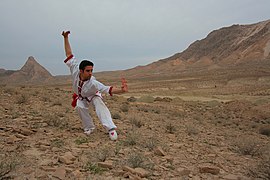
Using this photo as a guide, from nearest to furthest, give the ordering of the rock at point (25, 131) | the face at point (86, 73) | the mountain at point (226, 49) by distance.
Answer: the rock at point (25, 131) → the face at point (86, 73) → the mountain at point (226, 49)

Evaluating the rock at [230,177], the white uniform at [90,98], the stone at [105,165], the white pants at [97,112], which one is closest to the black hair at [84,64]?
the white uniform at [90,98]

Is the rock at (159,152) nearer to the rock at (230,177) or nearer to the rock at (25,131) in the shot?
the rock at (230,177)

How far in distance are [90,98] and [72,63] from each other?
77cm

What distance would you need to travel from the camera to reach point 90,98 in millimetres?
5723

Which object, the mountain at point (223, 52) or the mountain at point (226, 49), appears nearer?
the mountain at point (223, 52)

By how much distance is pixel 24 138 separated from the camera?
4879 millimetres

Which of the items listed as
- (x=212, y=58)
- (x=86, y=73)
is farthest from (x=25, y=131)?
(x=212, y=58)

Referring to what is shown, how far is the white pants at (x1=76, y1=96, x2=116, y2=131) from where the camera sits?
551 cm

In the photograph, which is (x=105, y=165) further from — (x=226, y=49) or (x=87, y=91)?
(x=226, y=49)

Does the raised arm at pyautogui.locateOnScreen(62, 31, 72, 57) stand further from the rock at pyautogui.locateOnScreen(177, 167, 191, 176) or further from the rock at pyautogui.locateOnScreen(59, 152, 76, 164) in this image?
the rock at pyautogui.locateOnScreen(177, 167, 191, 176)

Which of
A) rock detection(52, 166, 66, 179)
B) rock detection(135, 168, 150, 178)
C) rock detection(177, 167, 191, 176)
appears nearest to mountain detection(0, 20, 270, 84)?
rock detection(177, 167, 191, 176)

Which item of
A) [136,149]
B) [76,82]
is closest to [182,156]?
[136,149]

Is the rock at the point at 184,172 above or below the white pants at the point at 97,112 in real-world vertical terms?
below

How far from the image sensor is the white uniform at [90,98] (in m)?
5.48
